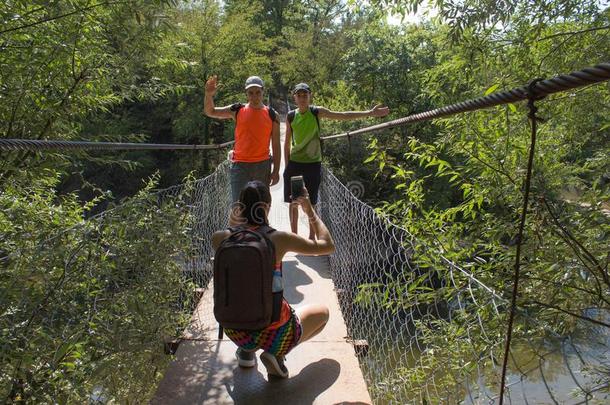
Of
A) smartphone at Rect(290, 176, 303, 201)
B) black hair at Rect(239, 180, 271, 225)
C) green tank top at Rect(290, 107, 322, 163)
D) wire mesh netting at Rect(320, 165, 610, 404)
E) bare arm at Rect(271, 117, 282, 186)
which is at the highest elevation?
green tank top at Rect(290, 107, 322, 163)

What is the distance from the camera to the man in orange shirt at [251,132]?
2.83 meters

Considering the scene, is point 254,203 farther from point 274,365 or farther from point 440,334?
point 440,334

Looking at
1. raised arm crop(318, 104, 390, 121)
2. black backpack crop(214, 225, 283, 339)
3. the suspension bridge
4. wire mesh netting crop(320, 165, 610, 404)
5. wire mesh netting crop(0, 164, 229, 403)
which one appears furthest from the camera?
raised arm crop(318, 104, 390, 121)

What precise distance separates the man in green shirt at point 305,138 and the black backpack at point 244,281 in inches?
62.6

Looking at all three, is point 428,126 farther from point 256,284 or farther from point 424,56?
point 256,284

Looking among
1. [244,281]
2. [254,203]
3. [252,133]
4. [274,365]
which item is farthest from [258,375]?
[252,133]

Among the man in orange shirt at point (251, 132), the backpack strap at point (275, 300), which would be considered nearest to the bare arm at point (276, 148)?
the man in orange shirt at point (251, 132)

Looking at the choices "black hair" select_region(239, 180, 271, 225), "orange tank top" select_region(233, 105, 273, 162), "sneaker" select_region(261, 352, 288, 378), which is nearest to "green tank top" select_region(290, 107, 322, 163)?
"orange tank top" select_region(233, 105, 273, 162)

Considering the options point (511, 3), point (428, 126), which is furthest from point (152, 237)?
point (428, 126)

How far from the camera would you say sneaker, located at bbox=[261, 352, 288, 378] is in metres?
1.74

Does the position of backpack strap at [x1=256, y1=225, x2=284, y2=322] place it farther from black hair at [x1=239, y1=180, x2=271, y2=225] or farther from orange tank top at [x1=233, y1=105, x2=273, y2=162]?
orange tank top at [x1=233, y1=105, x2=273, y2=162]

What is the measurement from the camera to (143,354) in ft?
4.58

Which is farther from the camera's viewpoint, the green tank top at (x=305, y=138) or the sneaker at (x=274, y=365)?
the green tank top at (x=305, y=138)

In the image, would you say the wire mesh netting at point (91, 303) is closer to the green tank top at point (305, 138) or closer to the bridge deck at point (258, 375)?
the bridge deck at point (258, 375)
